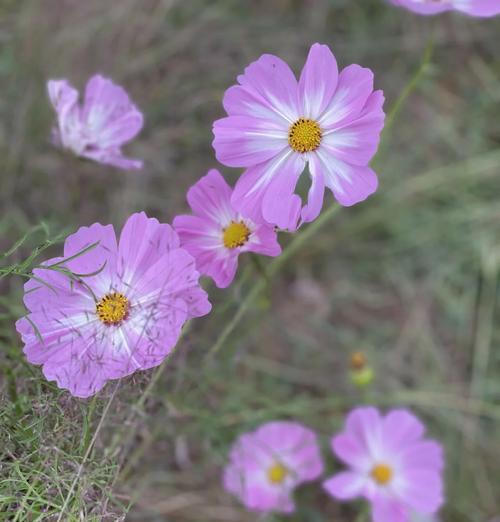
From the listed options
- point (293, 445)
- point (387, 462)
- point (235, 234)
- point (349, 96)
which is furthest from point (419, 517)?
point (349, 96)

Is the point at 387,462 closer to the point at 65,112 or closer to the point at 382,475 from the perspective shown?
the point at 382,475

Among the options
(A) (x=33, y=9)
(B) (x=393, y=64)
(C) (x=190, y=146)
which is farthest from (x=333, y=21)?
(A) (x=33, y=9)

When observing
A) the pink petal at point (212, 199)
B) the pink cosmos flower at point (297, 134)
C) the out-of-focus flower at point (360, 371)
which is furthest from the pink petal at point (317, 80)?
the out-of-focus flower at point (360, 371)

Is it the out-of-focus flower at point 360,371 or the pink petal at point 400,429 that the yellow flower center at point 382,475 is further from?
the out-of-focus flower at point 360,371

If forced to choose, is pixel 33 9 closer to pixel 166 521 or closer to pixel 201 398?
pixel 201 398

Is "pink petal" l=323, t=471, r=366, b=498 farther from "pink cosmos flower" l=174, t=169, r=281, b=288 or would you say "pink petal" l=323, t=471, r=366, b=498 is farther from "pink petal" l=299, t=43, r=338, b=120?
"pink petal" l=299, t=43, r=338, b=120

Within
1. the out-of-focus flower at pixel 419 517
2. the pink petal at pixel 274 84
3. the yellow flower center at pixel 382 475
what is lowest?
the out-of-focus flower at pixel 419 517

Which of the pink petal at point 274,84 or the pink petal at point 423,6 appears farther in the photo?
the pink petal at point 423,6
